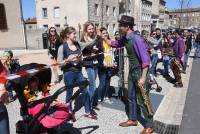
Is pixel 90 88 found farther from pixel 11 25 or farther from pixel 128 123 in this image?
pixel 11 25

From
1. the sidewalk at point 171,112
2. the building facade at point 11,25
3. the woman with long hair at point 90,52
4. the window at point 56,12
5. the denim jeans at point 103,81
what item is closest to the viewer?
the sidewalk at point 171,112

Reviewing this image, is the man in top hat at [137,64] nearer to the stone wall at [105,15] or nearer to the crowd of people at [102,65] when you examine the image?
the crowd of people at [102,65]

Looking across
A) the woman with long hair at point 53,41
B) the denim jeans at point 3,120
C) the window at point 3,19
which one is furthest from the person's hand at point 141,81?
the window at point 3,19

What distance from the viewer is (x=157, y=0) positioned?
76.3 meters

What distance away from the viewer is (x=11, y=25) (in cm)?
2523

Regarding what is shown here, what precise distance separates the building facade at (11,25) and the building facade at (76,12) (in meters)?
11.2

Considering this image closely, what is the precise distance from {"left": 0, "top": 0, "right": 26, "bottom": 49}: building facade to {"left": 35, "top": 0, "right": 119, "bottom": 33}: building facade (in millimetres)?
11166

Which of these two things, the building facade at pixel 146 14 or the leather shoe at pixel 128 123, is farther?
the building facade at pixel 146 14

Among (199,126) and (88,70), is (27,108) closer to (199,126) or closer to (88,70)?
(88,70)

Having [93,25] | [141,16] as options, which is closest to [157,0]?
[141,16]

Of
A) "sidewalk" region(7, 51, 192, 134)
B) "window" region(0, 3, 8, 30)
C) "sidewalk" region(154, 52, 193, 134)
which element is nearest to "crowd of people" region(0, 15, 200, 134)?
"sidewalk" region(7, 51, 192, 134)

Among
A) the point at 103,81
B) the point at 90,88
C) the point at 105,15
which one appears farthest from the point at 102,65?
the point at 105,15

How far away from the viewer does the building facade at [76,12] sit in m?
37.3

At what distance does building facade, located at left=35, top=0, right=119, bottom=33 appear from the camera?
37.3 metres
